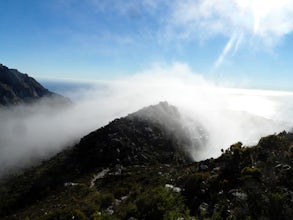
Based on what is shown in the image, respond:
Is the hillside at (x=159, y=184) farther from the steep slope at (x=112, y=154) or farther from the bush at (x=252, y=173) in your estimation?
the steep slope at (x=112, y=154)

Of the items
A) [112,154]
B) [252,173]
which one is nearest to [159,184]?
[252,173]

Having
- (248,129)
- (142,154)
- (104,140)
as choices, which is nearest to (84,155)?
(104,140)

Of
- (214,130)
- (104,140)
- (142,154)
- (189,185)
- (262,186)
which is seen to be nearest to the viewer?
(262,186)

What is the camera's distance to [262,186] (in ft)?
43.9

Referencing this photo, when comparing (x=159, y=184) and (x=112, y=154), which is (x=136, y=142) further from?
(x=159, y=184)

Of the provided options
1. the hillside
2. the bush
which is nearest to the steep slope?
the hillside

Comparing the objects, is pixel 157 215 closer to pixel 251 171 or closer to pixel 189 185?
pixel 189 185

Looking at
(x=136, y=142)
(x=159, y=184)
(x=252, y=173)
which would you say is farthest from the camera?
(x=136, y=142)

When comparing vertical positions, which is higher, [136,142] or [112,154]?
[136,142]

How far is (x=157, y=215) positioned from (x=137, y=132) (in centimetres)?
5223

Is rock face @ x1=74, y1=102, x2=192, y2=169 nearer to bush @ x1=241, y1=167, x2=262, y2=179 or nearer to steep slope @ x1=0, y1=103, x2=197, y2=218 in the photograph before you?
steep slope @ x1=0, y1=103, x2=197, y2=218

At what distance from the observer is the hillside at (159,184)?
11789 mm

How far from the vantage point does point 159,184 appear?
2044cm

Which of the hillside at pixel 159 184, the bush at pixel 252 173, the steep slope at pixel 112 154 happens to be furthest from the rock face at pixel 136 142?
the bush at pixel 252 173
